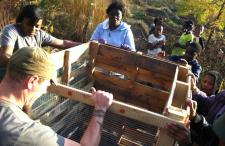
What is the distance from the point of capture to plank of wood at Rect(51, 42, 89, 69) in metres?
3.19

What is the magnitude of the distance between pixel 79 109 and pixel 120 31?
1.42 m

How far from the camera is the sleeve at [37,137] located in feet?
5.80

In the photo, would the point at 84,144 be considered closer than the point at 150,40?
Yes

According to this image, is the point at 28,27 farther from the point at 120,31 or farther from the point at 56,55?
the point at 120,31

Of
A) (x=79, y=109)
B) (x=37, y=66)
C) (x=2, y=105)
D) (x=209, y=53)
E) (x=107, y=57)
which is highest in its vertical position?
(x=37, y=66)

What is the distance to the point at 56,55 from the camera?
3.19 m

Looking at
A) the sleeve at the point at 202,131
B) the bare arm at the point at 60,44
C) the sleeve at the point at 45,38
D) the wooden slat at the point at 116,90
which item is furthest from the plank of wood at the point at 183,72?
the sleeve at the point at 45,38

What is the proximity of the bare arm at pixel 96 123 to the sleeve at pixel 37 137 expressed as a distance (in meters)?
0.13

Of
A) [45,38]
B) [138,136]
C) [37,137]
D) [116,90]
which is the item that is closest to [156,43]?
[116,90]

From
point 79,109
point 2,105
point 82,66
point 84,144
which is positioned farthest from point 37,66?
point 82,66

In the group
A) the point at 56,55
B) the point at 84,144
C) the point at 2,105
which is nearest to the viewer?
the point at 2,105

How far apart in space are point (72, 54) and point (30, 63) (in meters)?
1.68

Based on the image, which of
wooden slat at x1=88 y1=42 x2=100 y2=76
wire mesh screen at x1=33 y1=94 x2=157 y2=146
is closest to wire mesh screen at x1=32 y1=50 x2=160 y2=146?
wire mesh screen at x1=33 y1=94 x2=157 y2=146

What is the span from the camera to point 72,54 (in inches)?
138
